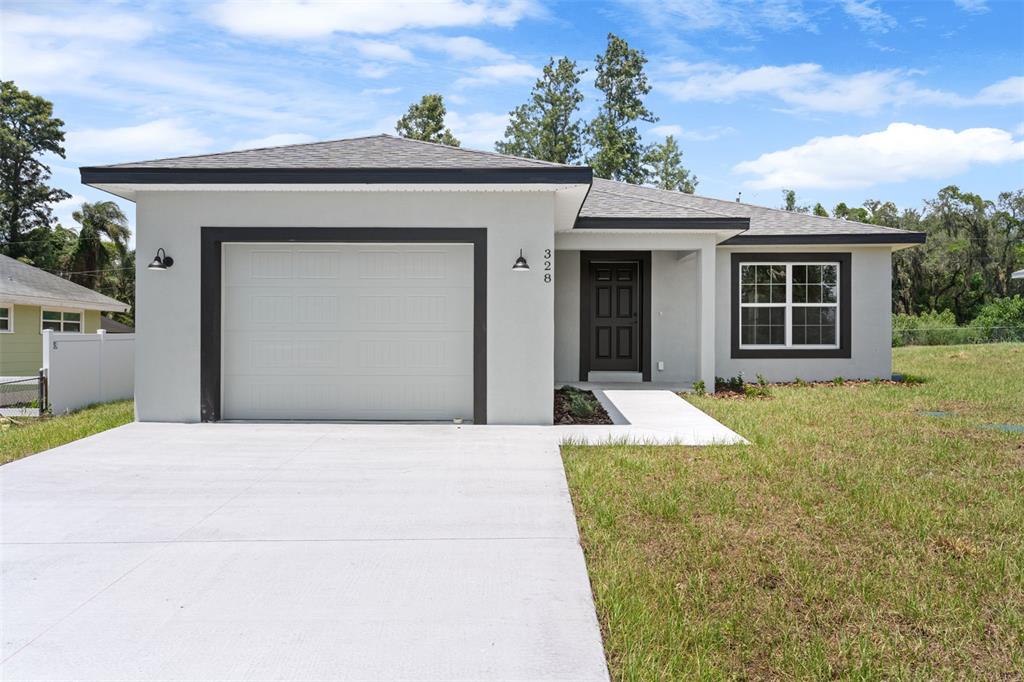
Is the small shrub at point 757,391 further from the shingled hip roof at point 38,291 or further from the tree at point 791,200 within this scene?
the tree at point 791,200

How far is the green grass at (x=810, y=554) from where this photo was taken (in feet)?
10.3

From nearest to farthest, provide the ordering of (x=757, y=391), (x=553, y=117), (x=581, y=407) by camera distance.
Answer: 1. (x=581, y=407)
2. (x=757, y=391)
3. (x=553, y=117)

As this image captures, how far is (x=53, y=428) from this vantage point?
352 inches

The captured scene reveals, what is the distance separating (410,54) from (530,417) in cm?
1444

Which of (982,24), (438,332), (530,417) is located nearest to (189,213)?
(438,332)

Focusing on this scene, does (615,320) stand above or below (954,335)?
above

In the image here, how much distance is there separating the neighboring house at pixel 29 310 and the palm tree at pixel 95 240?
31.5 feet

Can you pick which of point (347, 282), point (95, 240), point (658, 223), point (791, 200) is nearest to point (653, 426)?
point (347, 282)

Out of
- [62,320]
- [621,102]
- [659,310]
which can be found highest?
[621,102]

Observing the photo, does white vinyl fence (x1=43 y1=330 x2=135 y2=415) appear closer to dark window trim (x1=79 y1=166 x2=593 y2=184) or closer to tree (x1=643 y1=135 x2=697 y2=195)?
dark window trim (x1=79 y1=166 x2=593 y2=184)

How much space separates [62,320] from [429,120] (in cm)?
1744

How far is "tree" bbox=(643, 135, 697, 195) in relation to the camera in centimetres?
3397

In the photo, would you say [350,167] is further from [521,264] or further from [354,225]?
[521,264]

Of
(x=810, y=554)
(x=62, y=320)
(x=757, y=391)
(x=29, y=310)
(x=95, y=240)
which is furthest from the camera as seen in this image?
(x=95, y=240)
